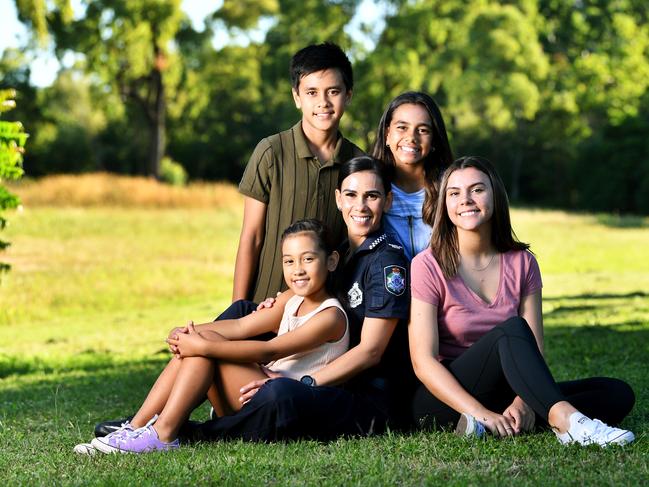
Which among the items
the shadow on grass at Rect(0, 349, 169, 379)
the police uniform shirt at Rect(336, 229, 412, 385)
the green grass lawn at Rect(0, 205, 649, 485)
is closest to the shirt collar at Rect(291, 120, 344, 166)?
the police uniform shirt at Rect(336, 229, 412, 385)

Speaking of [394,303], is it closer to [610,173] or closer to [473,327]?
[473,327]

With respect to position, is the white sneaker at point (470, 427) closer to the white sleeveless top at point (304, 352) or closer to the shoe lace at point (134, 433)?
the white sleeveless top at point (304, 352)

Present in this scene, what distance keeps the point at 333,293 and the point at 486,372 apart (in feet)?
2.74

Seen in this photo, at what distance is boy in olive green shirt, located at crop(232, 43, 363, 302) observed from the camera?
5.91 metres

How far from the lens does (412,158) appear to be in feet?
18.0

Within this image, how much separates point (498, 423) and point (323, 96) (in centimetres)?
205

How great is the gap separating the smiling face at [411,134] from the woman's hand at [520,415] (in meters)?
1.42

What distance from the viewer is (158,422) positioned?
4.85 meters

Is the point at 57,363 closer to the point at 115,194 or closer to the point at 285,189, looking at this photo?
the point at 285,189

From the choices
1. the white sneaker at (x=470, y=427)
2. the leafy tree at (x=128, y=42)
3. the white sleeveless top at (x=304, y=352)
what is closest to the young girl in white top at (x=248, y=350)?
the white sleeveless top at (x=304, y=352)

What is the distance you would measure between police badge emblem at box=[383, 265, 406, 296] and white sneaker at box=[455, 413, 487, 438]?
0.65 m

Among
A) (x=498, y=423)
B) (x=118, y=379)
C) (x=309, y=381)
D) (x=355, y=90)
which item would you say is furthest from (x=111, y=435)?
(x=355, y=90)

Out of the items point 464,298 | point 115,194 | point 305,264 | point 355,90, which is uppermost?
point 355,90

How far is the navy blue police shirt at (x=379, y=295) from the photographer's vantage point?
499cm
